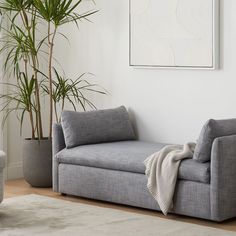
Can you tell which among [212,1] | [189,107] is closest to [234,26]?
[212,1]

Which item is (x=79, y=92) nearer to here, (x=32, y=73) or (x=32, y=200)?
(x=32, y=73)

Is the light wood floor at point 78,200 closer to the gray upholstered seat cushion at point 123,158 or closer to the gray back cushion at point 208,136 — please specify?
the gray upholstered seat cushion at point 123,158

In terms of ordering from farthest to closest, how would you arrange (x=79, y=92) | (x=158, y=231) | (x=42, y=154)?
1. (x=79, y=92)
2. (x=42, y=154)
3. (x=158, y=231)

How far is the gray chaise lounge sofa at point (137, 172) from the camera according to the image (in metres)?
4.99

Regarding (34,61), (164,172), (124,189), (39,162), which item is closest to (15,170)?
(39,162)

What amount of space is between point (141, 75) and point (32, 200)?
1.57m

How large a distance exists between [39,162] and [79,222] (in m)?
1.59

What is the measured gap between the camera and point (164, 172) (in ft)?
17.1

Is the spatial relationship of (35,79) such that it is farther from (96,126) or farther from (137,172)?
(137,172)

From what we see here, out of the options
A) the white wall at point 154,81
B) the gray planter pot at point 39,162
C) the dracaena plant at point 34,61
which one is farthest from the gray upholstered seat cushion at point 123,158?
the dracaena plant at point 34,61

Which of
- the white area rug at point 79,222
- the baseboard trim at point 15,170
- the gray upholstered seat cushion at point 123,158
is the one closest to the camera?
the white area rug at point 79,222

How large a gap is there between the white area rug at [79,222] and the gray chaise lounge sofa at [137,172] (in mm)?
198

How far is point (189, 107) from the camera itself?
6070 millimetres

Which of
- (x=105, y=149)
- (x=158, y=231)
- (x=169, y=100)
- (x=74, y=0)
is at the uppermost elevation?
(x=74, y=0)
